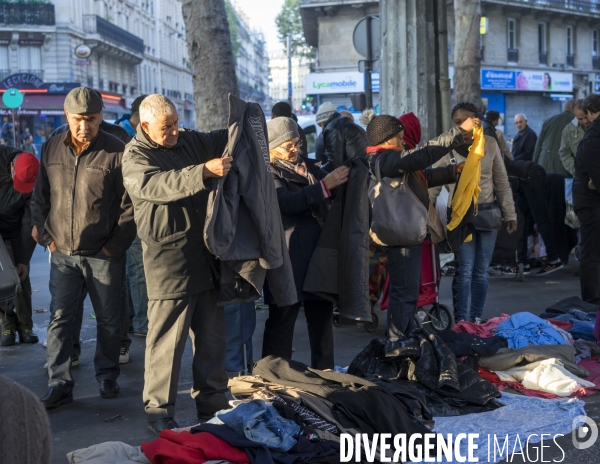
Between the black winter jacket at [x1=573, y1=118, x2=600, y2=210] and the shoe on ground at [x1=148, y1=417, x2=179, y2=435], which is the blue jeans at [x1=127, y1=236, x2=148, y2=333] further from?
the black winter jacket at [x1=573, y1=118, x2=600, y2=210]

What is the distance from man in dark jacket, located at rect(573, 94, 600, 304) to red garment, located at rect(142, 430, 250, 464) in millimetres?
4788

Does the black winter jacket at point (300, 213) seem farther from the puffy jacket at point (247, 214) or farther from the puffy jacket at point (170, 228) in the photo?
the puffy jacket at point (170, 228)

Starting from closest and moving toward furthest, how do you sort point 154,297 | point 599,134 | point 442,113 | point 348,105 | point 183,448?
1. point 183,448
2. point 154,297
3. point 599,134
4. point 442,113
5. point 348,105

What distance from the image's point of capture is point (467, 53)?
17812 mm

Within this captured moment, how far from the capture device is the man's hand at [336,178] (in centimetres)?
552

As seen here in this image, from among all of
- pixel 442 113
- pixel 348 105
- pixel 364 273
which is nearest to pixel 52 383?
pixel 364 273

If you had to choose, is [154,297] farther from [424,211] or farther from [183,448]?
[424,211]

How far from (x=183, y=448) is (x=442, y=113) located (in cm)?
727

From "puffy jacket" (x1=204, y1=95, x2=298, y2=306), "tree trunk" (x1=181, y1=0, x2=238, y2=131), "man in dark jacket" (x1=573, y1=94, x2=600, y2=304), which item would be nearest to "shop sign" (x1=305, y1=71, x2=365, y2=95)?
"tree trunk" (x1=181, y1=0, x2=238, y2=131)

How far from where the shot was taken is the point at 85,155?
5.69 metres

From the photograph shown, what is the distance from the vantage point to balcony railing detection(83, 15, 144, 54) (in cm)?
5747

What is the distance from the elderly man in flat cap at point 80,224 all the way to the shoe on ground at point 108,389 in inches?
7.1

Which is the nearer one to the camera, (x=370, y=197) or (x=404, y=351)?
(x=404, y=351)

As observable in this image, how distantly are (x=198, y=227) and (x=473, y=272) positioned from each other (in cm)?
369
